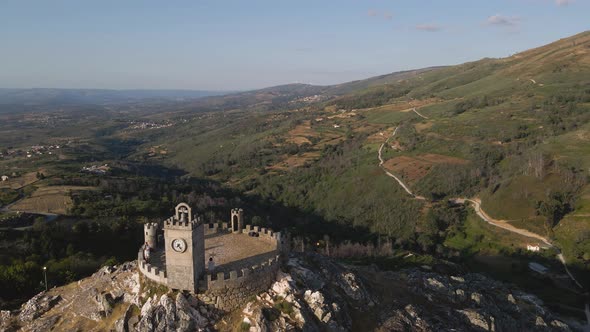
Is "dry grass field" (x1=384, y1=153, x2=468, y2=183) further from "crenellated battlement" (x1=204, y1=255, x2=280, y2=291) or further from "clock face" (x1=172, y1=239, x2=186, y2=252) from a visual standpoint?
"clock face" (x1=172, y1=239, x2=186, y2=252)

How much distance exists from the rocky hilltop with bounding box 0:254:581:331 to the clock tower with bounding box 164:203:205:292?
95cm

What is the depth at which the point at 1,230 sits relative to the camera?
68.8 metres

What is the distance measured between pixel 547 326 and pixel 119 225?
6009cm

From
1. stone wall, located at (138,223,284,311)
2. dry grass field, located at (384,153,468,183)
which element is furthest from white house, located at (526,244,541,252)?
stone wall, located at (138,223,284,311)

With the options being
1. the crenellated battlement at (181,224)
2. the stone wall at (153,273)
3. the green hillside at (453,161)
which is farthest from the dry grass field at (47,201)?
the crenellated battlement at (181,224)

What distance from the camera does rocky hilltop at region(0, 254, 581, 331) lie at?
88.6ft

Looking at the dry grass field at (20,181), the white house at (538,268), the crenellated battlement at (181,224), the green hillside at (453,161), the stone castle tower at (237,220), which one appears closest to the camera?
the crenellated battlement at (181,224)

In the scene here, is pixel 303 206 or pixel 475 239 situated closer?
pixel 475 239

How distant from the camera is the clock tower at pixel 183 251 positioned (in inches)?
1061

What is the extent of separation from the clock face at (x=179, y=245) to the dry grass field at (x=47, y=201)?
6592 centimetres

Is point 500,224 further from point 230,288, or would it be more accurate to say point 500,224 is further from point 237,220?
point 230,288

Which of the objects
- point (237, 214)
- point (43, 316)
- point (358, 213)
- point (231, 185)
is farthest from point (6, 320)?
point (231, 185)

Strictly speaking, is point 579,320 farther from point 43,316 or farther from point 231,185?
point 231,185

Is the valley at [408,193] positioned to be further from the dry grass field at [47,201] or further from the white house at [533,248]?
the white house at [533,248]
